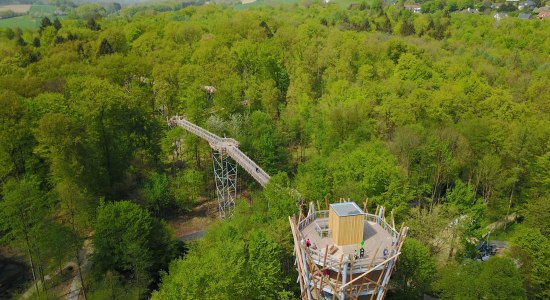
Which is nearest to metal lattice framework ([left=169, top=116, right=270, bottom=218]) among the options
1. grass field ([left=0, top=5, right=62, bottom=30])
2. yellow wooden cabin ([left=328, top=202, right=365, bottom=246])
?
yellow wooden cabin ([left=328, top=202, right=365, bottom=246])

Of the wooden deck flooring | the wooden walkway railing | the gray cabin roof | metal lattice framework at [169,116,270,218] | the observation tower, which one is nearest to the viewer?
the observation tower

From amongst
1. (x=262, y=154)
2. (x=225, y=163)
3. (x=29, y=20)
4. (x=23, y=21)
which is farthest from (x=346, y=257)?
(x=29, y=20)

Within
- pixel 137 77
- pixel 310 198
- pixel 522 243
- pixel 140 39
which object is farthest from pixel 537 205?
pixel 140 39

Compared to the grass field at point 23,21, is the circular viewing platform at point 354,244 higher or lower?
lower

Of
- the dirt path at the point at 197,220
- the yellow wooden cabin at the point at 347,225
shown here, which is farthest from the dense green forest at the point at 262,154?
the yellow wooden cabin at the point at 347,225

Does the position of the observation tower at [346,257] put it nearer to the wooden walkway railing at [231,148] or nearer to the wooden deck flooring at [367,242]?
the wooden deck flooring at [367,242]

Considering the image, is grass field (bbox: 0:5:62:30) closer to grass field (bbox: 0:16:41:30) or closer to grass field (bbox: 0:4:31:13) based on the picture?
grass field (bbox: 0:16:41:30)
